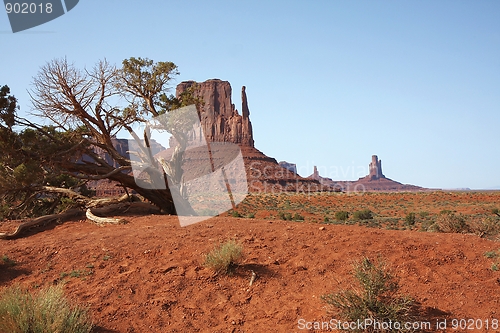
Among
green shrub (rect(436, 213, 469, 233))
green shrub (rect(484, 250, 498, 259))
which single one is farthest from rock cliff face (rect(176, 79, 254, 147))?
green shrub (rect(484, 250, 498, 259))

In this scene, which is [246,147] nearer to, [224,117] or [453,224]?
[224,117]

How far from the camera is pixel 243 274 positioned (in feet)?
25.7

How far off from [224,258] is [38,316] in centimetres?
338

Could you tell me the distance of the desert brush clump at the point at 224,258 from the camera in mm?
7746

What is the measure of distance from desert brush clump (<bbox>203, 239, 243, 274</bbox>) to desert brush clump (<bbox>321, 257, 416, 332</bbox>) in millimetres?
2044

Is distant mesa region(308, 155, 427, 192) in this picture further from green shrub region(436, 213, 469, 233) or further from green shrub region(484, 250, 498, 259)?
green shrub region(484, 250, 498, 259)

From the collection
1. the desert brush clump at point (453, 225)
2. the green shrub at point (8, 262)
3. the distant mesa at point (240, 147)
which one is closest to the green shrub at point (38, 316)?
the green shrub at point (8, 262)

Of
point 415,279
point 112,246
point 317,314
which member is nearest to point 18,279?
point 112,246

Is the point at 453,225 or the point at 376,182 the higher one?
the point at 376,182

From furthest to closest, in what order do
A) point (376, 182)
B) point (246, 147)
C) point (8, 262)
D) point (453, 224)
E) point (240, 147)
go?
point (376, 182)
point (240, 147)
point (246, 147)
point (453, 224)
point (8, 262)

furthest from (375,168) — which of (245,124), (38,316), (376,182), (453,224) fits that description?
(38,316)

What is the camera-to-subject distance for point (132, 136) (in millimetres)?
16938

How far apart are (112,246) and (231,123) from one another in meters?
109

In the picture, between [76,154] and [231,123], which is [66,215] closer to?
[76,154]
